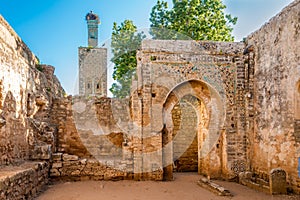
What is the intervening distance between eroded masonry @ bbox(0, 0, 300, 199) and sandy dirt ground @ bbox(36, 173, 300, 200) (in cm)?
41

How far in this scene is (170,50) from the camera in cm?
1015

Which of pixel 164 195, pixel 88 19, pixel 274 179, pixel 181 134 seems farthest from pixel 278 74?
pixel 88 19

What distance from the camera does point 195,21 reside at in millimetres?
16766

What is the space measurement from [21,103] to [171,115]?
4898 millimetres

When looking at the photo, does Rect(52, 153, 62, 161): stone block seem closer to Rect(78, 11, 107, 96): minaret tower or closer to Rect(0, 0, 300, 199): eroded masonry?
Rect(0, 0, 300, 199): eroded masonry

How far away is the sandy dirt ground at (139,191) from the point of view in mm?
7258

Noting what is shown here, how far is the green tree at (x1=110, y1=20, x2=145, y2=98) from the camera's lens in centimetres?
1756

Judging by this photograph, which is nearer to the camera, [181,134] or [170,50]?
[170,50]

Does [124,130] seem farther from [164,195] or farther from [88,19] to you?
[88,19]

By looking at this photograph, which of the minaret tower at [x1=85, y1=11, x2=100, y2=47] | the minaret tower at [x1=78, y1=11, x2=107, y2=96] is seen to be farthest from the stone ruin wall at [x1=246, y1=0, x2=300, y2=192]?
the minaret tower at [x1=85, y1=11, x2=100, y2=47]

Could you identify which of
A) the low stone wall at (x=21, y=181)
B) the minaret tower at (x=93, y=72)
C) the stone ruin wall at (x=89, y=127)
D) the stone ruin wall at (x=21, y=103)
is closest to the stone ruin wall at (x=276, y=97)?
the stone ruin wall at (x=89, y=127)

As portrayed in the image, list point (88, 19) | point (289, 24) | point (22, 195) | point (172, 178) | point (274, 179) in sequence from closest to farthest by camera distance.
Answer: point (22, 195) < point (274, 179) < point (289, 24) < point (172, 178) < point (88, 19)

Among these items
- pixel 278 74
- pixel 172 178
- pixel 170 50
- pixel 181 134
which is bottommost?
pixel 172 178

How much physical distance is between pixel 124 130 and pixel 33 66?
3.73 m
